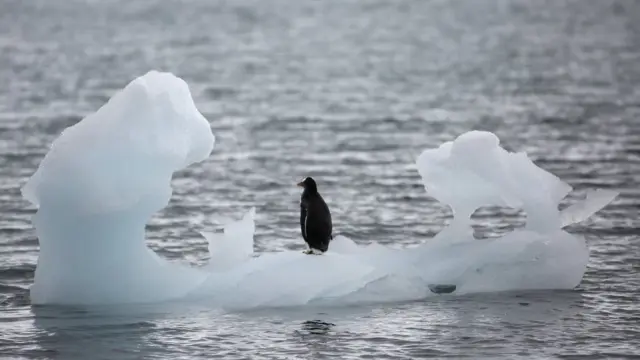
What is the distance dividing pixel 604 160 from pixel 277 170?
6569 mm

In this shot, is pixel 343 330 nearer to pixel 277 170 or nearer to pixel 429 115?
pixel 277 170

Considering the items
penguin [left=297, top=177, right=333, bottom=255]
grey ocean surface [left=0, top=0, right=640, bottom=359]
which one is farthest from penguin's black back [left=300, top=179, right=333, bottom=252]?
grey ocean surface [left=0, top=0, right=640, bottom=359]

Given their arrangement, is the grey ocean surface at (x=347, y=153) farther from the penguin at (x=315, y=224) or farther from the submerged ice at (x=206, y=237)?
the penguin at (x=315, y=224)

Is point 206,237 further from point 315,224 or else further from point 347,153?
point 347,153

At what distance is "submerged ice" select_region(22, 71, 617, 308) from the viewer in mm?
14383

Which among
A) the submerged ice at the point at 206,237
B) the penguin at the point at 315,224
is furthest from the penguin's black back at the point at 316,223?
the submerged ice at the point at 206,237

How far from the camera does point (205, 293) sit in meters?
14.5

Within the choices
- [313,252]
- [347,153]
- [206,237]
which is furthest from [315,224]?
[347,153]

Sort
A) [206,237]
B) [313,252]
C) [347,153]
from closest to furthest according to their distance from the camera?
1. [206,237]
2. [313,252]
3. [347,153]

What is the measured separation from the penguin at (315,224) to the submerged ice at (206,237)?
23 centimetres

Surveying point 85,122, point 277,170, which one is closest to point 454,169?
point 85,122

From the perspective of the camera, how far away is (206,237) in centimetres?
1482

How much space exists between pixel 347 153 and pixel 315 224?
1251 centimetres

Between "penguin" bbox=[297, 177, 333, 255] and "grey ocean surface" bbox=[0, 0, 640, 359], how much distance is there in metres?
0.99
